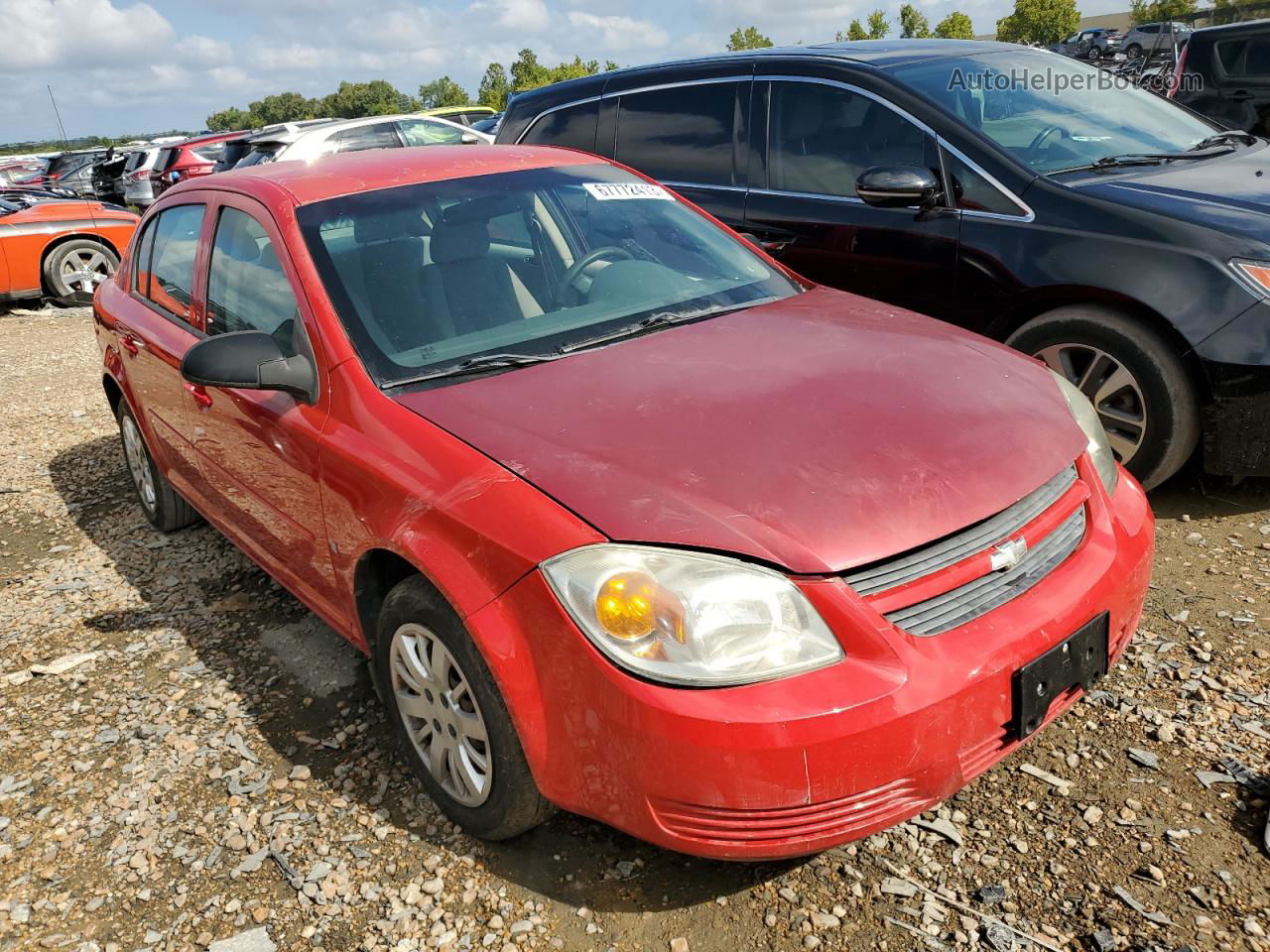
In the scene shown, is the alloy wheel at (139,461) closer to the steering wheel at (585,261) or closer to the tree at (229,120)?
the steering wheel at (585,261)

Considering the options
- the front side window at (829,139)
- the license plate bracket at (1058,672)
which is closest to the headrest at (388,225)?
the license plate bracket at (1058,672)

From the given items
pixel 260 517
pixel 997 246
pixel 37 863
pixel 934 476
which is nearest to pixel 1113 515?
pixel 934 476

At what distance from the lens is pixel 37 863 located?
2.54m

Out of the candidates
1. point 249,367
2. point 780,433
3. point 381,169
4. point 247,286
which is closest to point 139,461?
point 247,286

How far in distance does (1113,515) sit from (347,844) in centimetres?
206

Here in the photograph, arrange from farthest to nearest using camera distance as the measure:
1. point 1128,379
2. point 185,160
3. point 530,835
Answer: point 185,160
point 1128,379
point 530,835

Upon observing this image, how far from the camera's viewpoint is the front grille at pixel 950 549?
77.3 inches

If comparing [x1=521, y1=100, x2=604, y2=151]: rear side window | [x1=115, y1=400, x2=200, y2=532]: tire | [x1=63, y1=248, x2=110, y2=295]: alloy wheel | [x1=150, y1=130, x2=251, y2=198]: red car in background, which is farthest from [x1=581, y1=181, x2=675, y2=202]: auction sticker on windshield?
[x1=150, y1=130, x2=251, y2=198]: red car in background

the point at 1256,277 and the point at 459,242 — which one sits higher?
the point at 459,242

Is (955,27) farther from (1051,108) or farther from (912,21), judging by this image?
(1051,108)

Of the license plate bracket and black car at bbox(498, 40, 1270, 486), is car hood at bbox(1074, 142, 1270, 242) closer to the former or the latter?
black car at bbox(498, 40, 1270, 486)

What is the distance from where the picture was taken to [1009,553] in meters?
2.12

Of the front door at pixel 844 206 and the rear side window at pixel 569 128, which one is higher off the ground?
the rear side window at pixel 569 128

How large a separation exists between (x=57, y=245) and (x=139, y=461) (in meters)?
8.15
